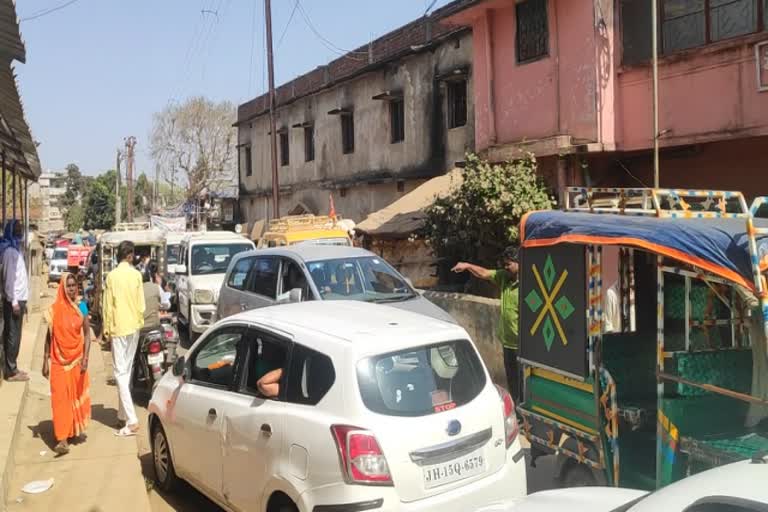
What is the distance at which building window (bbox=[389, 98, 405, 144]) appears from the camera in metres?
21.5

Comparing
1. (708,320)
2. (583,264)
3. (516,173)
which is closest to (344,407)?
(583,264)

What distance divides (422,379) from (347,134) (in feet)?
69.4

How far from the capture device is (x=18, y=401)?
25.0ft

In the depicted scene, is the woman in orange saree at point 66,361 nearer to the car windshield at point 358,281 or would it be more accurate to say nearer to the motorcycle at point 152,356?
the motorcycle at point 152,356

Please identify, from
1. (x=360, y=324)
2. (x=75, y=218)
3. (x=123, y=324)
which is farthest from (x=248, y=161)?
(x=75, y=218)

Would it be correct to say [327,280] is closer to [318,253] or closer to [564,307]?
[318,253]

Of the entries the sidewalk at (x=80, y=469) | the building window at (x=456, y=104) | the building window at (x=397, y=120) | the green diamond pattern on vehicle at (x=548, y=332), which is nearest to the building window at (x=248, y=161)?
the building window at (x=397, y=120)

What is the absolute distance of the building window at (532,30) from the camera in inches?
547

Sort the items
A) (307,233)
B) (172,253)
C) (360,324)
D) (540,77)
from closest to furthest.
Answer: (360,324) < (540,77) < (307,233) < (172,253)

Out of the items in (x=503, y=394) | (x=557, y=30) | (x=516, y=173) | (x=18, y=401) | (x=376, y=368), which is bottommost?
(x=18, y=401)

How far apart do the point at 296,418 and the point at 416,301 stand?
16.7 ft

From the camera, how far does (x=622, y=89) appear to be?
1275cm

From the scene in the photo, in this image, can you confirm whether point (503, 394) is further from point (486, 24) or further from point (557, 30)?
point (486, 24)

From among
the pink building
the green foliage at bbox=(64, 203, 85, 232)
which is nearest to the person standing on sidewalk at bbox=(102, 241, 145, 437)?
the pink building
